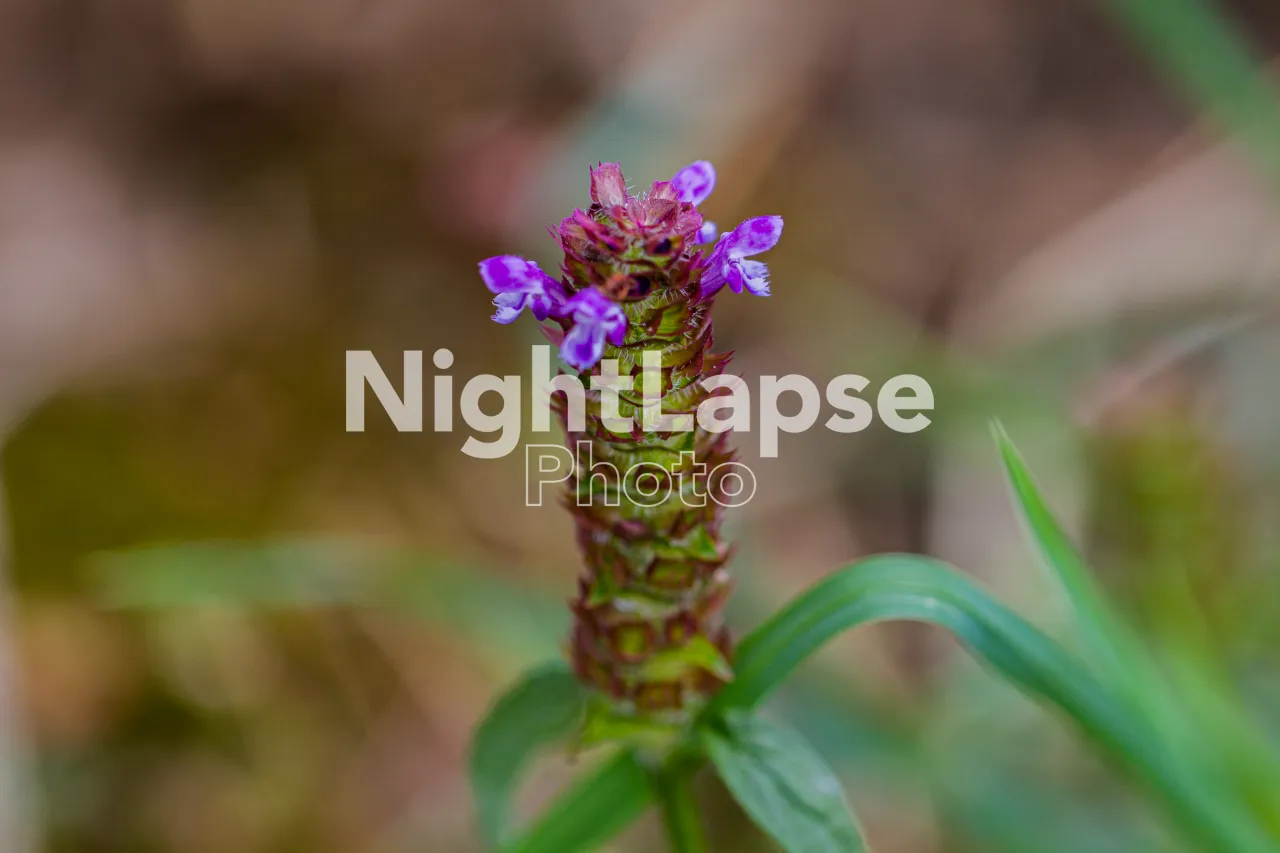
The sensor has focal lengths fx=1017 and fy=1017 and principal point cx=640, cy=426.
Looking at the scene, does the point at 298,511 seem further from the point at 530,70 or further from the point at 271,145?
the point at 530,70

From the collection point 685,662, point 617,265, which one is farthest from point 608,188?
point 685,662

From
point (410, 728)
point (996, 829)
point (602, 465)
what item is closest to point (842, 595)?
point (602, 465)

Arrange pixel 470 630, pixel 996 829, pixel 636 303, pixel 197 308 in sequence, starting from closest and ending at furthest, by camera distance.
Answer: pixel 636 303 < pixel 996 829 < pixel 470 630 < pixel 197 308

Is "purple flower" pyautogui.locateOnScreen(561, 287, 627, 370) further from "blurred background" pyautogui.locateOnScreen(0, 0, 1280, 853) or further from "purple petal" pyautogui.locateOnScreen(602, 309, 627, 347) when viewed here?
"blurred background" pyautogui.locateOnScreen(0, 0, 1280, 853)

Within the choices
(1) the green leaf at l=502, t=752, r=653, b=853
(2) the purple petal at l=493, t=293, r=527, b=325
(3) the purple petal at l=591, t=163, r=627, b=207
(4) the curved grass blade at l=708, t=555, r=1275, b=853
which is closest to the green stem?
(1) the green leaf at l=502, t=752, r=653, b=853

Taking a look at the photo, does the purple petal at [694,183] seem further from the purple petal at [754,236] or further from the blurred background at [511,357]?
the blurred background at [511,357]

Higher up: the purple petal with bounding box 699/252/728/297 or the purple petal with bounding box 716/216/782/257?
the purple petal with bounding box 716/216/782/257

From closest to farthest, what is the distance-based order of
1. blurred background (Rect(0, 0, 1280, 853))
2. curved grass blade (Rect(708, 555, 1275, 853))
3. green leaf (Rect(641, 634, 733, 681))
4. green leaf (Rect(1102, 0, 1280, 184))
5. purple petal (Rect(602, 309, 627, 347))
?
purple petal (Rect(602, 309, 627, 347)) → curved grass blade (Rect(708, 555, 1275, 853)) → green leaf (Rect(641, 634, 733, 681)) → green leaf (Rect(1102, 0, 1280, 184)) → blurred background (Rect(0, 0, 1280, 853))
